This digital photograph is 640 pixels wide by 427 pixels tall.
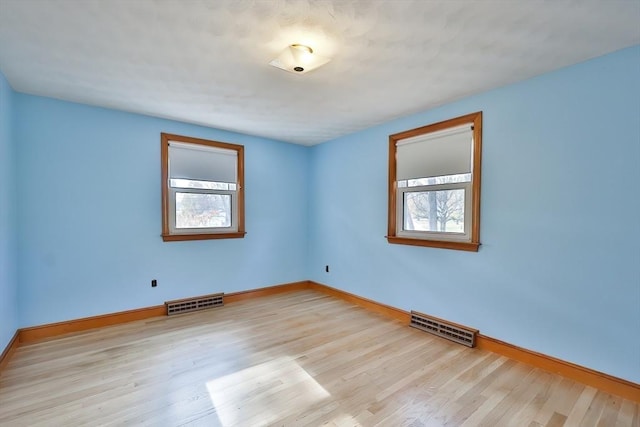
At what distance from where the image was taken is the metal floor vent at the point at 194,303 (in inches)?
145

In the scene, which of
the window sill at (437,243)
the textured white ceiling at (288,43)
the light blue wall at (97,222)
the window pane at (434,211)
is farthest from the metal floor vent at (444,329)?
the light blue wall at (97,222)

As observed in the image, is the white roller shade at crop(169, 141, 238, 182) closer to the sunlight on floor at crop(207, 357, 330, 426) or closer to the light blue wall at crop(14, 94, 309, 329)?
the light blue wall at crop(14, 94, 309, 329)

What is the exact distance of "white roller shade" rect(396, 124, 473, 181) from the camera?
3.02 m

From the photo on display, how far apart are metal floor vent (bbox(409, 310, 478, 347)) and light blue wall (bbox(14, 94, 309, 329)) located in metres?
2.58

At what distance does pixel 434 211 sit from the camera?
334cm

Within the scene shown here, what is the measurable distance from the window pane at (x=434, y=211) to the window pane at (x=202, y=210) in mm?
2568

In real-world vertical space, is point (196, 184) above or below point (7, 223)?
above

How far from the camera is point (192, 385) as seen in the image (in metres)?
2.19

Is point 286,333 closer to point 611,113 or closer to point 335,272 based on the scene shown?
point 335,272

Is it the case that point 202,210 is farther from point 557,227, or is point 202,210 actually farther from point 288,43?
point 557,227

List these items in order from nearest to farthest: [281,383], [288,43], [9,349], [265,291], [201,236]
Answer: [288,43], [281,383], [9,349], [201,236], [265,291]

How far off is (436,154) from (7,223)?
4.28 m

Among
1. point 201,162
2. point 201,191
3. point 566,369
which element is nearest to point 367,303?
point 566,369

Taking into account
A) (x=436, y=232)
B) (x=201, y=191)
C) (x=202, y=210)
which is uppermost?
(x=201, y=191)
